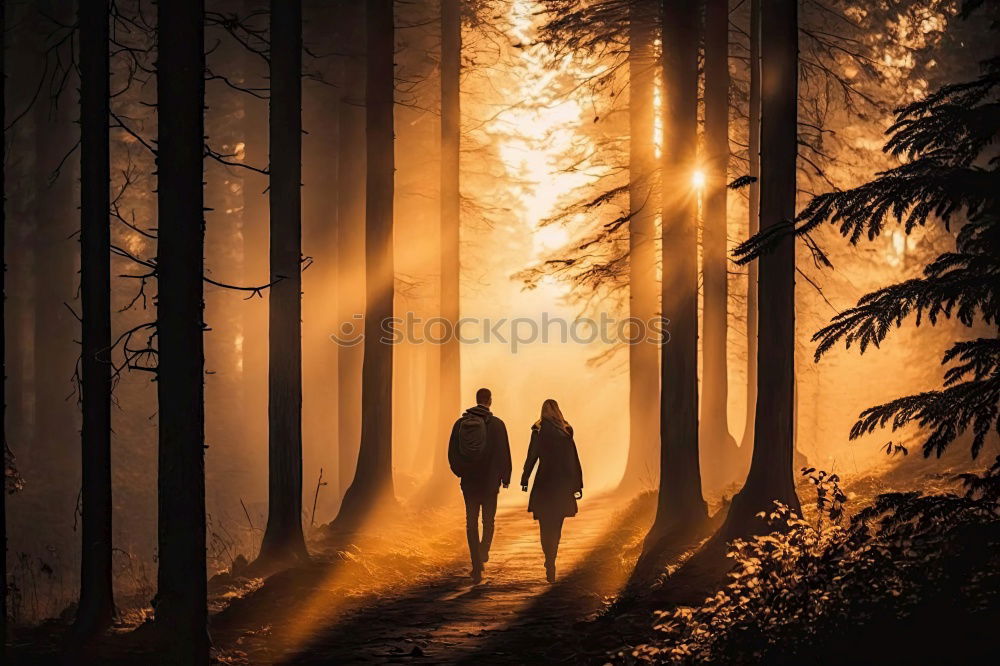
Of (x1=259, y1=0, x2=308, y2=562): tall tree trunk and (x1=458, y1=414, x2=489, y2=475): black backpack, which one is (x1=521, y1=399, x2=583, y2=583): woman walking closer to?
(x1=458, y1=414, x2=489, y2=475): black backpack

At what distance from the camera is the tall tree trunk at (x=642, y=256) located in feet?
63.1

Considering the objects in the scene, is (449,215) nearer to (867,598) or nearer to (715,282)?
(715,282)

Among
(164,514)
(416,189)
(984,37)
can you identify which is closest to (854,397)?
(984,37)

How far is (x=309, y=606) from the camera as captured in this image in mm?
11305

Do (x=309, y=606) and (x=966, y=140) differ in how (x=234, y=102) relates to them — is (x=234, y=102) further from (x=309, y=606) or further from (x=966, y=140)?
(x=966, y=140)

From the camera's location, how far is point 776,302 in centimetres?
1172

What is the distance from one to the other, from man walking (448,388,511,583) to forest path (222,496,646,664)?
2.85 ft

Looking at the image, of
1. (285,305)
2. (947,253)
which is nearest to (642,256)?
(285,305)

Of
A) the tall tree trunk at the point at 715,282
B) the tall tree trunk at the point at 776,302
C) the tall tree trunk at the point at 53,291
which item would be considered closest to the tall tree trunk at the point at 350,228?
the tall tree trunk at the point at 53,291

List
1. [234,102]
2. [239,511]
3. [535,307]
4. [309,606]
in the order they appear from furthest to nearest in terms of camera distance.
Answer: [535,307] < [234,102] < [239,511] < [309,606]

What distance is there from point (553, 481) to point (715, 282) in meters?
8.44

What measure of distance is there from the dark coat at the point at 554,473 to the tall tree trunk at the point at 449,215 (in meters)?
8.66

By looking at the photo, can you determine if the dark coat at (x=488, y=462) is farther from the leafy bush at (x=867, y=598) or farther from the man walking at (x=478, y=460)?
the leafy bush at (x=867, y=598)

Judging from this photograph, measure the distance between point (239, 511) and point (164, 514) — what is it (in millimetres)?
14571
